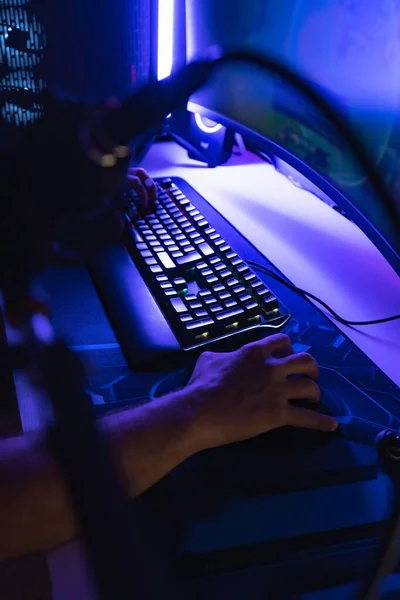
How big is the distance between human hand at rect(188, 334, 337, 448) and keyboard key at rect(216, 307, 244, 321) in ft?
0.18

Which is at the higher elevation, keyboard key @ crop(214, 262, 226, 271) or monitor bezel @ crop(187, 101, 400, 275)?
monitor bezel @ crop(187, 101, 400, 275)

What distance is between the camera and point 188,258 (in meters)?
0.67

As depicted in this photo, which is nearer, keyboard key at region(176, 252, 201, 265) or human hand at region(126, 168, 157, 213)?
keyboard key at region(176, 252, 201, 265)

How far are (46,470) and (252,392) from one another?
0.57 ft

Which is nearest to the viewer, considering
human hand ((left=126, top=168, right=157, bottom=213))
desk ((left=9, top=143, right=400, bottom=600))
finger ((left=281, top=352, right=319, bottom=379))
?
desk ((left=9, top=143, right=400, bottom=600))

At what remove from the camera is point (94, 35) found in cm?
99

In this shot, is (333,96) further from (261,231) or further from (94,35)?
(94,35)

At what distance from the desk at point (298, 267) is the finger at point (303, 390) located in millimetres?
82

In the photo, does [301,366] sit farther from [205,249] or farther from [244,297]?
[205,249]

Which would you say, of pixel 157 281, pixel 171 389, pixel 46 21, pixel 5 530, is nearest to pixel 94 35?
pixel 46 21

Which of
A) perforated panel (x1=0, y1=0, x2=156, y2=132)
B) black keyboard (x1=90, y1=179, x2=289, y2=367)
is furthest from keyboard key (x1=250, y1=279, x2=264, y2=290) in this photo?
perforated panel (x1=0, y1=0, x2=156, y2=132)

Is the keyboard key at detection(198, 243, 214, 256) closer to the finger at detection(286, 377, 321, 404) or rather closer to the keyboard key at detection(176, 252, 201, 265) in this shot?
the keyboard key at detection(176, 252, 201, 265)

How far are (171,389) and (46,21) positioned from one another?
0.73 meters

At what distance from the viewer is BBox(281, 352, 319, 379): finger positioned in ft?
1.60
